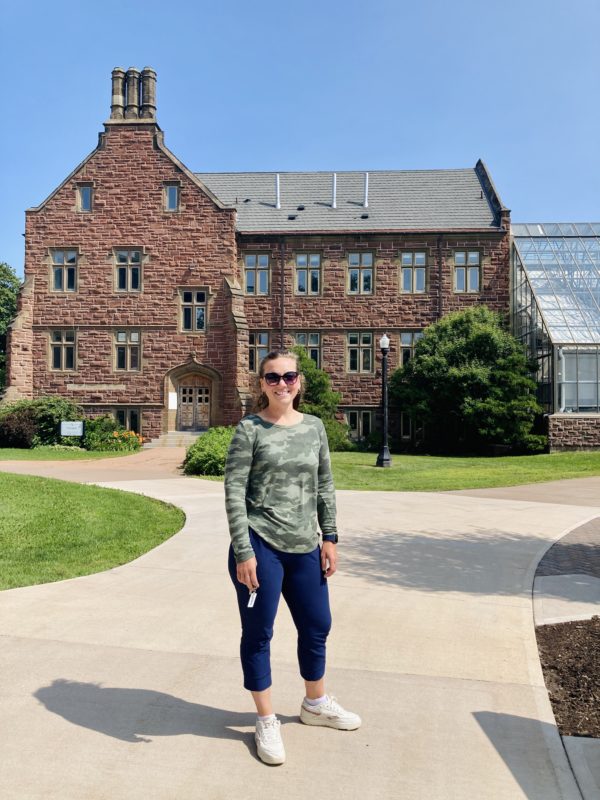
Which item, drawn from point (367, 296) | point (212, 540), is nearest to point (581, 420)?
point (367, 296)

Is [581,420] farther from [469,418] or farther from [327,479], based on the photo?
[327,479]

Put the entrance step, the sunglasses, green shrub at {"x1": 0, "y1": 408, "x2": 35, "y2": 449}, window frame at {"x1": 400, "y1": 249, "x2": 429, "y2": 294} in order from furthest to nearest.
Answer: window frame at {"x1": 400, "y1": 249, "x2": 429, "y2": 294}
the entrance step
green shrub at {"x1": 0, "y1": 408, "x2": 35, "y2": 449}
the sunglasses

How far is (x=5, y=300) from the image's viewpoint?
5038 cm

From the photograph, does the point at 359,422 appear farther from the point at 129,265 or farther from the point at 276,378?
the point at 276,378

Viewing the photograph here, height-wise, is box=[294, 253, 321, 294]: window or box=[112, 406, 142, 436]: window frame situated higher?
box=[294, 253, 321, 294]: window

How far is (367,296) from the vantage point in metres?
30.9

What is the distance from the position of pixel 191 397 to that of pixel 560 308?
617 inches

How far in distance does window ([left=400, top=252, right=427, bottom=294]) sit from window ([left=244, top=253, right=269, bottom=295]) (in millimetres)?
6070

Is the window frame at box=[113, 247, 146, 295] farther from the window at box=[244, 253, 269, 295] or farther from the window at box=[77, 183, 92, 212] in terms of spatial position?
the window at box=[244, 253, 269, 295]

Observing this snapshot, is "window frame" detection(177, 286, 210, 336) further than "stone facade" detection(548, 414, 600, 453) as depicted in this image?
Yes

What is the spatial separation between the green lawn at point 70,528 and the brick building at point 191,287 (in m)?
16.1

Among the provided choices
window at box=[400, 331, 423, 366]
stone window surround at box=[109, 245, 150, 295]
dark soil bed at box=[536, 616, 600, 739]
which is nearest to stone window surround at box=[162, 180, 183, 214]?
stone window surround at box=[109, 245, 150, 295]

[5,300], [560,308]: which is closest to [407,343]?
[560,308]

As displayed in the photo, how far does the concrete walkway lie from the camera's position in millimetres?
3172
